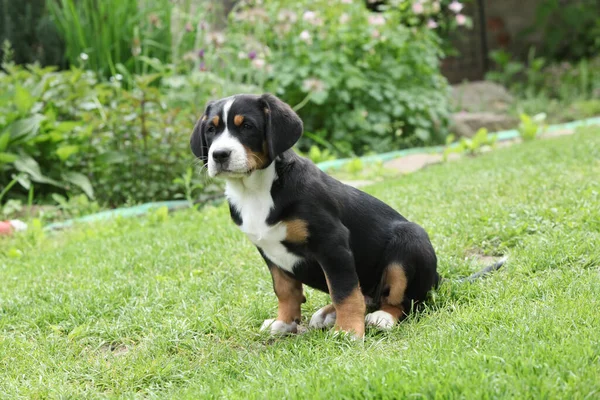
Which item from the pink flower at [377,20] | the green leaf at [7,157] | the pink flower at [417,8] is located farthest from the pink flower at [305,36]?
the green leaf at [7,157]

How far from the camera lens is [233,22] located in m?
9.75

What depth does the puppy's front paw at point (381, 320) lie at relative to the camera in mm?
3357

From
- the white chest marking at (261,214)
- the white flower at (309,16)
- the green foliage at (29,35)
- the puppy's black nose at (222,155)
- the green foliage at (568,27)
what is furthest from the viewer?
the green foliage at (568,27)

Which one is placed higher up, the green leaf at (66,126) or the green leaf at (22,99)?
the green leaf at (22,99)

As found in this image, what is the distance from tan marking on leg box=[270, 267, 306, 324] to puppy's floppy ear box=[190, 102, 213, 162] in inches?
25.5

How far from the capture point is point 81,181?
686cm

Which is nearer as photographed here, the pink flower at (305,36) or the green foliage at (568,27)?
the pink flower at (305,36)

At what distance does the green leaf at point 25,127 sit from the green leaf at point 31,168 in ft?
0.69

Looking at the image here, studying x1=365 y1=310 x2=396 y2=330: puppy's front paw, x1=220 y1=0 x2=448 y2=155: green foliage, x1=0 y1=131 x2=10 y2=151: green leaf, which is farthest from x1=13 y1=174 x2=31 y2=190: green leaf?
x1=365 y1=310 x2=396 y2=330: puppy's front paw

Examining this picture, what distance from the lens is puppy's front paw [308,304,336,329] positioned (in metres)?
3.53

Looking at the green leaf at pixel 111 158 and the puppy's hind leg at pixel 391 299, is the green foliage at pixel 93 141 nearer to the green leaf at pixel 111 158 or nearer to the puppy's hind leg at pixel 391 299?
the green leaf at pixel 111 158

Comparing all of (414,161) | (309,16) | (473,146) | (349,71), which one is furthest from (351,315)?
(309,16)

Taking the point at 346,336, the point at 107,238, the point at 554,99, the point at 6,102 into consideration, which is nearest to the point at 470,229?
the point at 346,336

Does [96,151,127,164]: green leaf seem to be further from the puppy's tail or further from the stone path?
the puppy's tail
